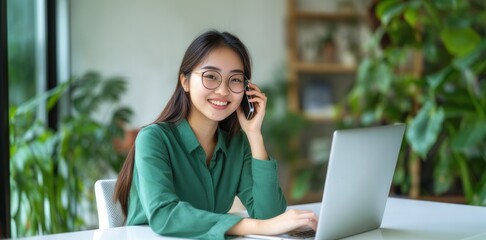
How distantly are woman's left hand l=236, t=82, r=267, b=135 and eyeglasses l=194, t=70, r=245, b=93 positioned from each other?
4cm

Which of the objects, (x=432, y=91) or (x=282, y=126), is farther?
(x=282, y=126)

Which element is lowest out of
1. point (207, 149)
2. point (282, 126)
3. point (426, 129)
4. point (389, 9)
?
point (282, 126)

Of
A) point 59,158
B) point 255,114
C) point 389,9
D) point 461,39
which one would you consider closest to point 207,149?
point 255,114

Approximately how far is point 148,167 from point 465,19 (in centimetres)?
296

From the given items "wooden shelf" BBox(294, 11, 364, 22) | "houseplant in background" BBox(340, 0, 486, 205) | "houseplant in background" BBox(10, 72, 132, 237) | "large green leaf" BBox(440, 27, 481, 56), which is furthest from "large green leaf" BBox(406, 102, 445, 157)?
"wooden shelf" BBox(294, 11, 364, 22)

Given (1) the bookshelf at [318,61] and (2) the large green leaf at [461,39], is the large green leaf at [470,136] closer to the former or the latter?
(2) the large green leaf at [461,39]

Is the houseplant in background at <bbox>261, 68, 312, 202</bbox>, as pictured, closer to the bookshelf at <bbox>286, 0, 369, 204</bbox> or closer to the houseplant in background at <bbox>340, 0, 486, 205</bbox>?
the bookshelf at <bbox>286, 0, 369, 204</bbox>

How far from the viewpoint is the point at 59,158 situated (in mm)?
4070

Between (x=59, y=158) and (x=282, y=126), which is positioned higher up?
(x=59, y=158)

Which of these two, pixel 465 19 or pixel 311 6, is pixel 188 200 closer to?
pixel 465 19

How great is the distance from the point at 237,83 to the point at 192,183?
10.9 inches

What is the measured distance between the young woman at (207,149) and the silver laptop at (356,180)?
0.28 meters

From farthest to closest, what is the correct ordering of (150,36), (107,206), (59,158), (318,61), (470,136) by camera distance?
(318,61) < (150,36) < (470,136) < (59,158) < (107,206)

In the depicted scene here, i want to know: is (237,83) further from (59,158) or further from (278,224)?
(59,158)
